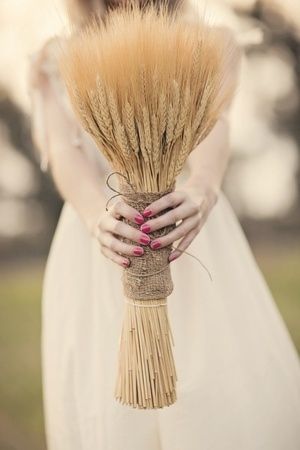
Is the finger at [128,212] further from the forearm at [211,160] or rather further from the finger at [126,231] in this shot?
the forearm at [211,160]

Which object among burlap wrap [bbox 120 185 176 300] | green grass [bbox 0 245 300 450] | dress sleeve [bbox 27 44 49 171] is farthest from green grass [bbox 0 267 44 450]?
burlap wrap [bbox 120 185 176 300]

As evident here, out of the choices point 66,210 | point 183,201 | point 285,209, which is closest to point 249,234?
point 285,209

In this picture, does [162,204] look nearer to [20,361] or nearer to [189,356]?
[189,356]

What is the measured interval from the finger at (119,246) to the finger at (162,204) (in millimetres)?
47

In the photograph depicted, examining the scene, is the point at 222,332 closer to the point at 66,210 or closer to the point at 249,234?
the point at 66,210

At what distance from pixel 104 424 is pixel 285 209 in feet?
12.7

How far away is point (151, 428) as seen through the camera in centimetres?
111

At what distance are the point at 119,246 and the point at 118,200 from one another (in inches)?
11.1

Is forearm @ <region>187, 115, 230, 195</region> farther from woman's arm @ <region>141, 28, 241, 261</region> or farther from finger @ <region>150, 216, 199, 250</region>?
finger @ <region>150, 216, 199, 250</region>

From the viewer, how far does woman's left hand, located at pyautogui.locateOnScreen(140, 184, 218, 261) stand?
85 centimetres

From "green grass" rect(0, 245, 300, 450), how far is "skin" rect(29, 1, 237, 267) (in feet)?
4.73

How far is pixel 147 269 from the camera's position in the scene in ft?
2.85

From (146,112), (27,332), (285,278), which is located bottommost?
(285,278)

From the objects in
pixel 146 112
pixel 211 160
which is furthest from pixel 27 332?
pixel 146 112
